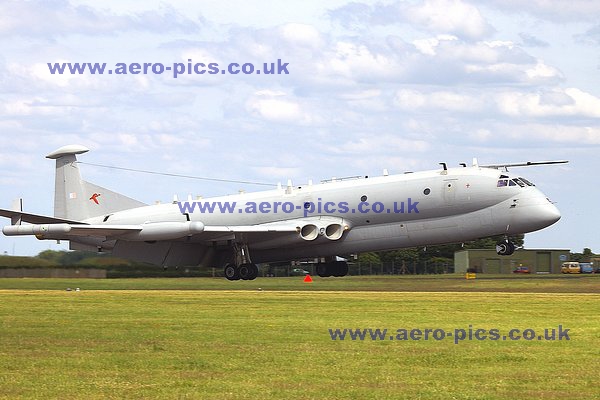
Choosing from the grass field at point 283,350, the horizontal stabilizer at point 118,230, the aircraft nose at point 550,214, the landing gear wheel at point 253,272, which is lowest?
the grass field at point 283,350

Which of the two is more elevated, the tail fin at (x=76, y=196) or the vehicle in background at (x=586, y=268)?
the tail fin at (x=76, y=196)

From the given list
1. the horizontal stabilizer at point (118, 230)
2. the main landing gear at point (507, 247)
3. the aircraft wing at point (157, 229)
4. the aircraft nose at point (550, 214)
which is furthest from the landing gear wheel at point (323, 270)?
the aircraft nose at point (550, 214)

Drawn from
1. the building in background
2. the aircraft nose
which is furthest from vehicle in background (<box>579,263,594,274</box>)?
the aircraft nose

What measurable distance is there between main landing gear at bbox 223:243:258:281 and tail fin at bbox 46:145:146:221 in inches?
219

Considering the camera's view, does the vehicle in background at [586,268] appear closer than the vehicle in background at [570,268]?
No

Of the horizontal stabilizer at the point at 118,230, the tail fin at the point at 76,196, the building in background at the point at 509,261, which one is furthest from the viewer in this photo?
the building in background at the point at 509,261

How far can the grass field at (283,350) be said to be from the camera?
1185 cm

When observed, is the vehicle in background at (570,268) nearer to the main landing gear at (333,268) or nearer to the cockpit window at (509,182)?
the main landing gear at (333,268)

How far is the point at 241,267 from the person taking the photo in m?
39.3

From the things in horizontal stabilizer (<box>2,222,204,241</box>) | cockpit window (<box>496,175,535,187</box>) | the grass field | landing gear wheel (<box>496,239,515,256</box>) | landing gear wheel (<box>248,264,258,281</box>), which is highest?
cockpit window (<box>496,175,535,187</box>)

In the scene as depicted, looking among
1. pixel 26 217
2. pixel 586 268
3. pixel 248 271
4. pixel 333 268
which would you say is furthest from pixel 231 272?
pixel 586 268

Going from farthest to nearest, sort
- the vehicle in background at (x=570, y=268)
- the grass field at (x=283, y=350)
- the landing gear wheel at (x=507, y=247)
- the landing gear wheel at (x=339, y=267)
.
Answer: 1. the vehicle in background at (x=570, y=268)
2. the landing gear wheel at (x=339, y=267)
3. the landing gear wheel at (x=507, y=247)
4. the grass field at (x=283, y=350)

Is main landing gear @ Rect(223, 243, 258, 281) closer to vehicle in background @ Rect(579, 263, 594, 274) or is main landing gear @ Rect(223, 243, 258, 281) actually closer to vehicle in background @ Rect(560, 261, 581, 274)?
vehicle in background @ Rect(560, 261, 581, 274)

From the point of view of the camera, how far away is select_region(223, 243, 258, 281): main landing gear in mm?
39281
